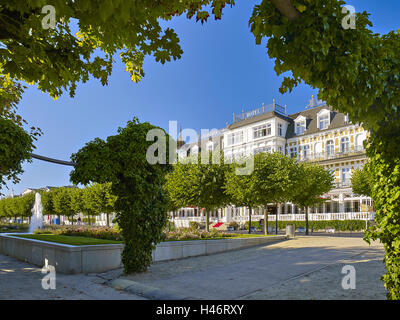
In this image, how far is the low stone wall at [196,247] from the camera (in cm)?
1366

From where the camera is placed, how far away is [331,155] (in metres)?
39.4

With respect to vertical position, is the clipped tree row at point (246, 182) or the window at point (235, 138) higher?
the window at point (235, 138)

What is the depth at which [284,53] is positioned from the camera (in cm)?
412

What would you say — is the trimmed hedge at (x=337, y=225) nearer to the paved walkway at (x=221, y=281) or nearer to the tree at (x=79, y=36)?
the paved walkway at (x=221, y=281)

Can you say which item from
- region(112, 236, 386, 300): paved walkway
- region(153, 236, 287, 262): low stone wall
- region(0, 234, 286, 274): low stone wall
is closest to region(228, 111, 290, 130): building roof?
region(153, 236, 287, 262): low stone wall

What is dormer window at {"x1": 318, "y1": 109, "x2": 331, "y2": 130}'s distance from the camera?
1606 inches

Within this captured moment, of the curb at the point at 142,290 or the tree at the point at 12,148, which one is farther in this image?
the tree at the point at 12,148

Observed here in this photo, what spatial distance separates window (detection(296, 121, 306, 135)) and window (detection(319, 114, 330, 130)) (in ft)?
7.70

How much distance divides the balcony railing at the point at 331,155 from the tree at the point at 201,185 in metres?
18.5

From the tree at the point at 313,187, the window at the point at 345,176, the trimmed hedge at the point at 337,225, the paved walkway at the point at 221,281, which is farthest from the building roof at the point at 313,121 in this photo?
the paved walkway at the point at 221,281

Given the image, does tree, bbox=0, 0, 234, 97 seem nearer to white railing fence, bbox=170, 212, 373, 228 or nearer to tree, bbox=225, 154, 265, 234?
tree, bbox=225, 154, 265, 234
